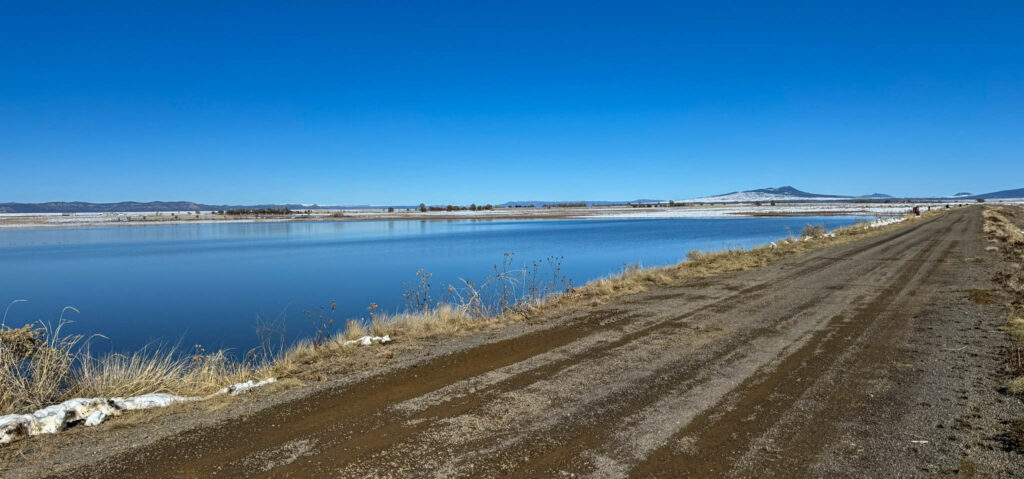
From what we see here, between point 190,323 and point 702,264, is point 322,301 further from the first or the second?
point 702,264

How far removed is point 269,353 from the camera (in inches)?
371

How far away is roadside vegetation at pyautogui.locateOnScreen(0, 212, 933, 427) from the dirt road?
1.36m

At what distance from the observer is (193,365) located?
25.3 ft

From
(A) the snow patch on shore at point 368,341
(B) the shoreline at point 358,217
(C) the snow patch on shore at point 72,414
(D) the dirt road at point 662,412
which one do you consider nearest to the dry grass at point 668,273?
(D) the dirt road at point 662,412

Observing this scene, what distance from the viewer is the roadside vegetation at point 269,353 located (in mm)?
5793

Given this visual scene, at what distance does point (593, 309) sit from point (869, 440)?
6.28m

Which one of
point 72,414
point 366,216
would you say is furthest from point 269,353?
point 366,216

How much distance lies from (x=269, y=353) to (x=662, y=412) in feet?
24.1

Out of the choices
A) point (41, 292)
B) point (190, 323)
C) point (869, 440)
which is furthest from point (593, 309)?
point (41, 292)

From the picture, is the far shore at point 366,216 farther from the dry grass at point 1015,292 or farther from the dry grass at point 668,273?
the dry grass at point 668,273

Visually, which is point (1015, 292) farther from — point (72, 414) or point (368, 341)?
point (72, 414)

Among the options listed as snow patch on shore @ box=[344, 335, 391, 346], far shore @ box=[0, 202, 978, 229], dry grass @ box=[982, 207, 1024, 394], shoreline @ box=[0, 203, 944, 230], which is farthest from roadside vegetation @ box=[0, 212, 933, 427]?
far shore @ box=[0, 202, 978, 229]

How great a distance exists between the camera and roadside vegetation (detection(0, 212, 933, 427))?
19.0 ft

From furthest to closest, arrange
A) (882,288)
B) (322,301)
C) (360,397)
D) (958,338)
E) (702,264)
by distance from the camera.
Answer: (702,264), (322,301), (882,288), (958,338), (360,397)
